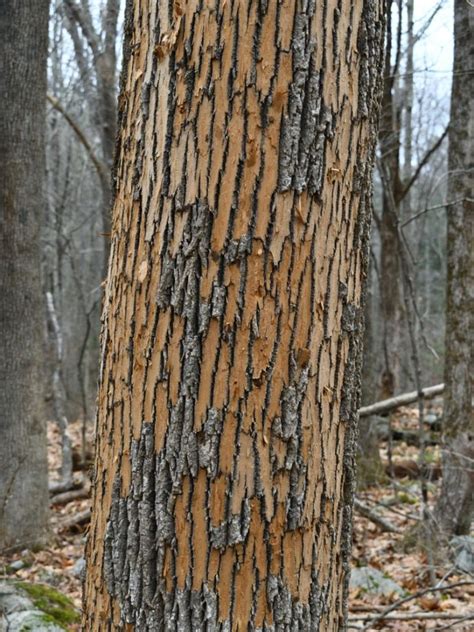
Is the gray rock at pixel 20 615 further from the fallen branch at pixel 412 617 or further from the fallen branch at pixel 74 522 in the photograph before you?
the fallen branch at pixel 74 522

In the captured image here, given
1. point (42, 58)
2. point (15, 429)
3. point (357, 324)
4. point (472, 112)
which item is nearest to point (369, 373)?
point (472, 112)

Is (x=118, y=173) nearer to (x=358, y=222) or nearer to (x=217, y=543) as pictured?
(x=358, y=222)

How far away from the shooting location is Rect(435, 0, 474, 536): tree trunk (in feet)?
18.2

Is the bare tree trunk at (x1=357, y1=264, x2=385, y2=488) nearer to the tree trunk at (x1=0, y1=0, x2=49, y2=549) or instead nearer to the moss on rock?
the tree trunk at (x1=0, y1=0, x2=49, y2=549)

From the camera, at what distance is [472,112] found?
18.9 feet

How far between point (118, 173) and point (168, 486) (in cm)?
83

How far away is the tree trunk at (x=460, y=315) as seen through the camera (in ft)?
18.2

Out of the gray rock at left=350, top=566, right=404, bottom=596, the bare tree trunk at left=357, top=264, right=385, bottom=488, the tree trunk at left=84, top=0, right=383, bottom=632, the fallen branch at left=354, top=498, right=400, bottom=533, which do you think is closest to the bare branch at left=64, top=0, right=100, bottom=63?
the bare tree trunk at left=357, top=264, right=385, bottom=488

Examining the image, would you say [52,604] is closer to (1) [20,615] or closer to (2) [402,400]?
(1) [20,615]

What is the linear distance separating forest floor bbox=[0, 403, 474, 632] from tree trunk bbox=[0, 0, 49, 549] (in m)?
0.51

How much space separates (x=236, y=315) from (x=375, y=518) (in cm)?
548

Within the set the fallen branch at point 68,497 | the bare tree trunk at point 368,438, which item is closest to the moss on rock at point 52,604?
the fallen branch at point 68,497

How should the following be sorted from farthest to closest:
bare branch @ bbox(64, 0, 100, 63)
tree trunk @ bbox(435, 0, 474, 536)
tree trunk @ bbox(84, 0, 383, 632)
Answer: bare branch @ bbox(64, 0, 100, 63) → tree trunk @ bbox(435, 0, 474, 536) → tree trunk @ bbox(84, 0, 383, 632)

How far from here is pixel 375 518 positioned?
648 cm
